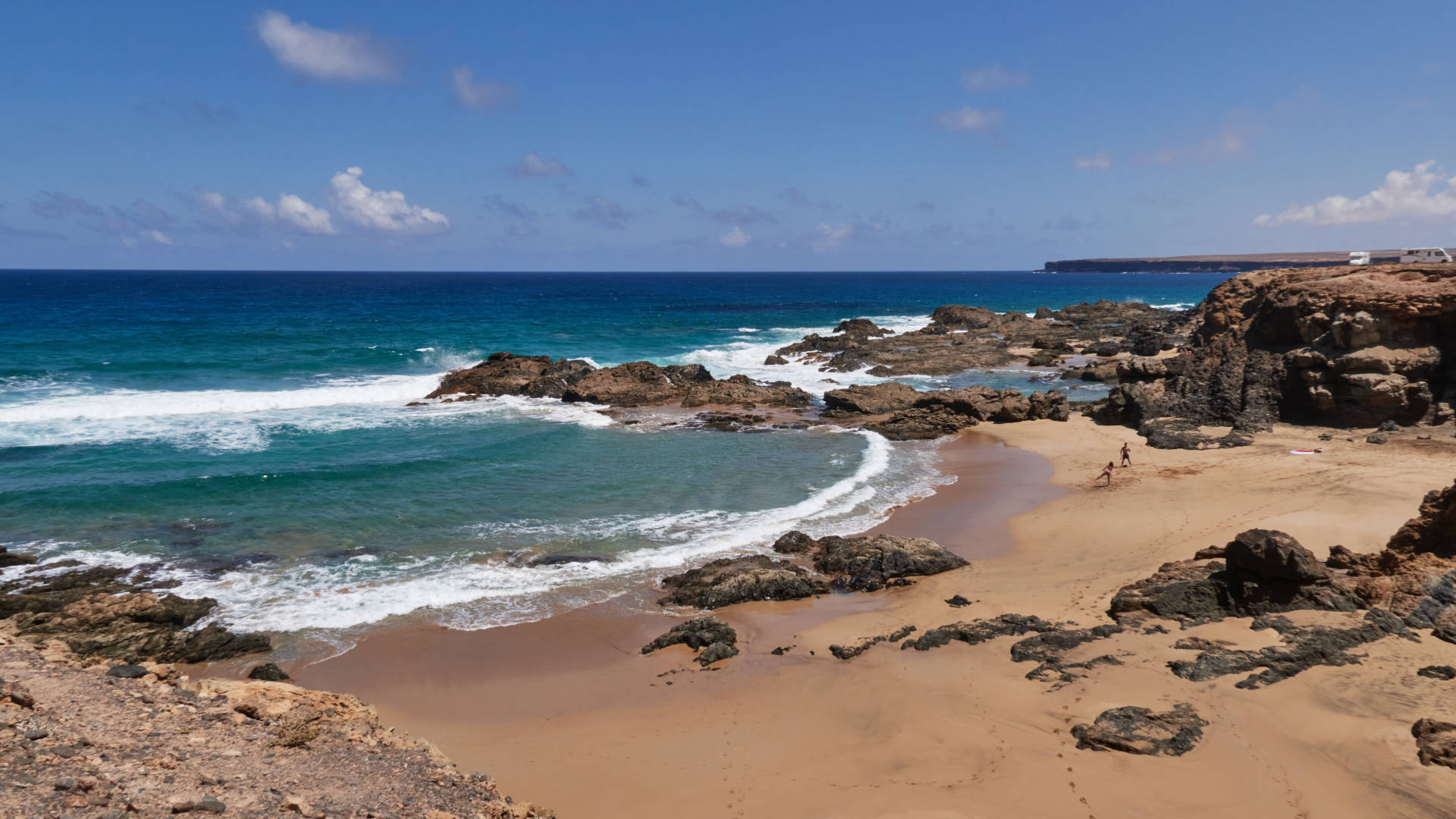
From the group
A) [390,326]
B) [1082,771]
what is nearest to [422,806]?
[1082,771]

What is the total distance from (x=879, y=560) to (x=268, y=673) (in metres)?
9.18

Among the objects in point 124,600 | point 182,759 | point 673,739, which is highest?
point 182,759

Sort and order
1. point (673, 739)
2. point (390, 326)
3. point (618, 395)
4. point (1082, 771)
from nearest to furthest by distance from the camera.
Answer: point (1082, 771) < point (673, 739) < point (618, 395) < point (390, 326)

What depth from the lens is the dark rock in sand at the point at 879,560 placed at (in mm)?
13000

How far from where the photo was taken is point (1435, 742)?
6672mm

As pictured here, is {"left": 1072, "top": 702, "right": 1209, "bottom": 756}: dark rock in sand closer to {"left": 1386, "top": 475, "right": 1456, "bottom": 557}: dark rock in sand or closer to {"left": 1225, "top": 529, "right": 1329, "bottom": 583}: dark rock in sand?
{"left": 1225, "top": 529, "right": 1329, "bottom": 583}: dark rock in sand

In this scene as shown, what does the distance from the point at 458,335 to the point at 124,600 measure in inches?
1686

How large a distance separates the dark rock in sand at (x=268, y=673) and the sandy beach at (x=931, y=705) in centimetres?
43

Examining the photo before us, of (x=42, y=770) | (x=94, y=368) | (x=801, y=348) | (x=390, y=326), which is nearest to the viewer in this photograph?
(x=42, y=770)

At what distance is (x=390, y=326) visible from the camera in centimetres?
5741

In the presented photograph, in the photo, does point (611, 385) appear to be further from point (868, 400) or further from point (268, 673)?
point (268, 673)

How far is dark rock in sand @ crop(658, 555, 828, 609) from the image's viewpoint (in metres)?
12.4

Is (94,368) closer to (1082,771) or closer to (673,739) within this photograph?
(673,739)

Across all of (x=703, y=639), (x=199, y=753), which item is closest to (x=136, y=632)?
(x=199, y=753)
